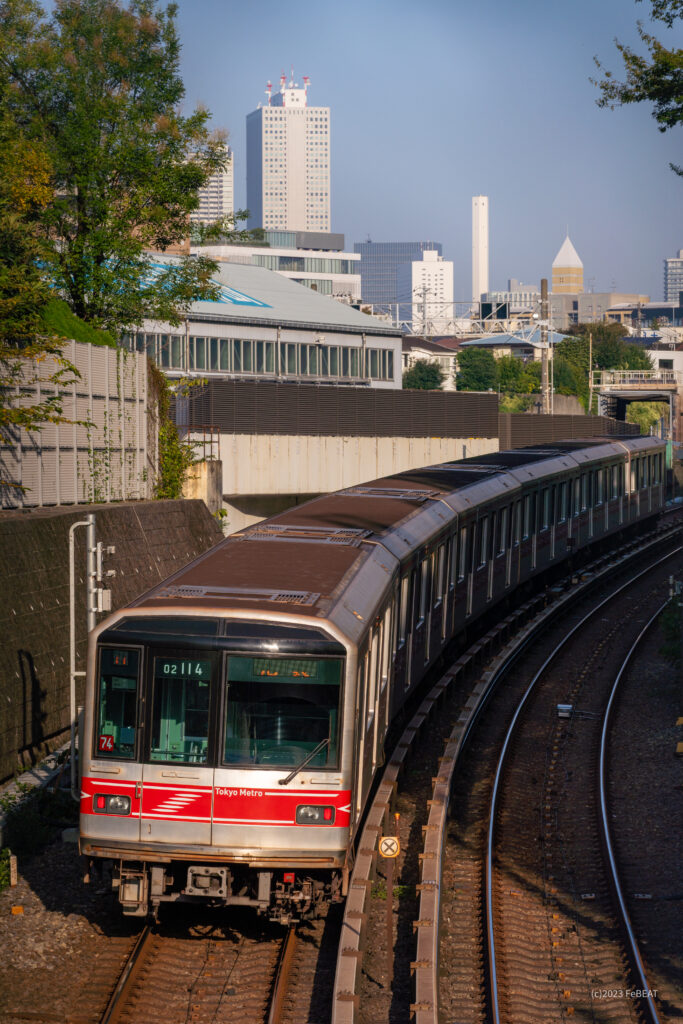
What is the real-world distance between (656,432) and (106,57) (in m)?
67.6

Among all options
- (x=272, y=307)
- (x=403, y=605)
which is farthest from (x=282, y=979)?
(x=272, y=307)

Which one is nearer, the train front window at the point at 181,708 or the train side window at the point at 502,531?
the train front window at the point at 181,708

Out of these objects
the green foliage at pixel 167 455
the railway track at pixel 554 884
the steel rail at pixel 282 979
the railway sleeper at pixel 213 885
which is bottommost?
the railway track at pixel 554 884

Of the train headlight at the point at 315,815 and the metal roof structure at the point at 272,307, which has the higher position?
the metal roof structure at the point at 272,307

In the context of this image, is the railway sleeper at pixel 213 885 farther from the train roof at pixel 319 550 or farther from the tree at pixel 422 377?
the tree at pixel 422 377

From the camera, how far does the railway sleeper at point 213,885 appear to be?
374 inches

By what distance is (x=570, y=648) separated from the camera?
23.2 meters

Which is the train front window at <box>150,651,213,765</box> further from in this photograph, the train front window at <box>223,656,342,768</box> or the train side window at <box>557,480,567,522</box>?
the train side window at <box>557,480,567,522</box>

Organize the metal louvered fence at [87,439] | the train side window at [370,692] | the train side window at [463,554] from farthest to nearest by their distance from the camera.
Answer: the train side window at [463,554], the metal louvered fence at [87,439], the train side window at [370,692]

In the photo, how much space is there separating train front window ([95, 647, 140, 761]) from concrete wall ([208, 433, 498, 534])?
73.8ft

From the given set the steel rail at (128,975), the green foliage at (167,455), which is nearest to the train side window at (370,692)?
the steel rail at (128,975)

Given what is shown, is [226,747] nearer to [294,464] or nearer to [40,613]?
[40,613]

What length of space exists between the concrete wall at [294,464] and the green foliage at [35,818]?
19.4 m

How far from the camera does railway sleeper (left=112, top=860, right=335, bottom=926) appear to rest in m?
9.51
